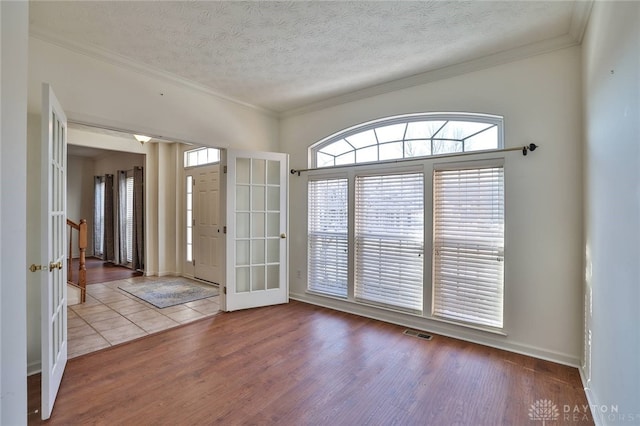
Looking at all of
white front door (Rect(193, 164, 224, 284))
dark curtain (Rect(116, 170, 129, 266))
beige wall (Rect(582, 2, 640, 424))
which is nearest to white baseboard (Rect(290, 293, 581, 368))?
beige wall (Rect(582, 2, 640, 424))

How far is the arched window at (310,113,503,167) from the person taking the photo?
2963 mm

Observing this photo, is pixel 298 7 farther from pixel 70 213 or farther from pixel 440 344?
pixel 70 213

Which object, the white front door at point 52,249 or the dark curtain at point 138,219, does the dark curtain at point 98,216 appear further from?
the white front door at point 52,249

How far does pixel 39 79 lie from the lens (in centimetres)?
242

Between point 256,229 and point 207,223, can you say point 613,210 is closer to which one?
point 256,229

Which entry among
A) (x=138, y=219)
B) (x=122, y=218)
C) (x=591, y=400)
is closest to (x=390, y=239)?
(x=591, y=400)

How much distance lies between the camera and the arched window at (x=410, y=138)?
296cm

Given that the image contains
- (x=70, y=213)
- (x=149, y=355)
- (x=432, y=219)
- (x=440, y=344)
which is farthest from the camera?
(x=70, y=213)

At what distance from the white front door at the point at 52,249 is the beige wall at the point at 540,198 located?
3240mm

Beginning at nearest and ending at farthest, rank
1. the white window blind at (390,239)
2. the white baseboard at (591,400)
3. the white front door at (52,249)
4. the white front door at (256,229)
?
the white baseboard at (591,400) < the white front door at (52,249) < the white window blind at (390,239) < the white front door at (256,229)

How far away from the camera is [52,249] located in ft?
6.61

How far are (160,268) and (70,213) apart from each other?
4.03 metres

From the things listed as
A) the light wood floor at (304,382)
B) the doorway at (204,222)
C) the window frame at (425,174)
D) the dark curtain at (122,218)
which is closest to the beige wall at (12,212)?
the light wood floor at (304,382)

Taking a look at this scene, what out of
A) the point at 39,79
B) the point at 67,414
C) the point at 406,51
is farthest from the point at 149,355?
the point at 406,51
